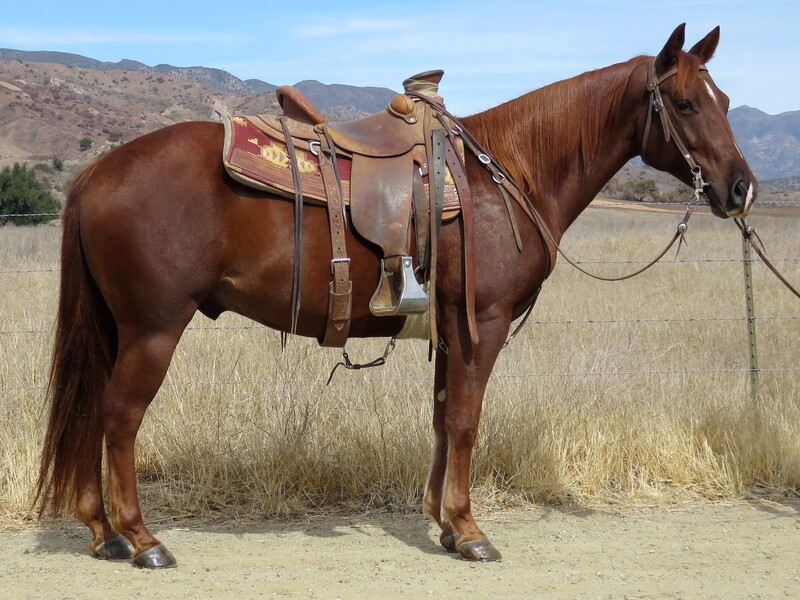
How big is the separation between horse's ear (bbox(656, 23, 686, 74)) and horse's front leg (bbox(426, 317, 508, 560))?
4.61 feet

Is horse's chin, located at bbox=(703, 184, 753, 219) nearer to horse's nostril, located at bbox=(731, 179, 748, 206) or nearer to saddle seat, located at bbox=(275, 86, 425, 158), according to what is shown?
horse's nostril, located at bbox=(731, 179, 748, 206)

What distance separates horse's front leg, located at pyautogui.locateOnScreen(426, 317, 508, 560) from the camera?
12.8 ft

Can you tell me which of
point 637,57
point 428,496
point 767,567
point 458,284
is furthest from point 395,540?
point 637,57

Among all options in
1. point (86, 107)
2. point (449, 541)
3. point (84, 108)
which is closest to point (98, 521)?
point (449, 541)

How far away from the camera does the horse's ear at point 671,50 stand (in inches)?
149

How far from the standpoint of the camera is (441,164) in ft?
12.7

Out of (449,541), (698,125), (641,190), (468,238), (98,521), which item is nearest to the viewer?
(468,238)

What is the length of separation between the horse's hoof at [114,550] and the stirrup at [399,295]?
1630mm

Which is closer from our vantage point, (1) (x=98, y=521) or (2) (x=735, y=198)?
(2) (x=735, y=198)

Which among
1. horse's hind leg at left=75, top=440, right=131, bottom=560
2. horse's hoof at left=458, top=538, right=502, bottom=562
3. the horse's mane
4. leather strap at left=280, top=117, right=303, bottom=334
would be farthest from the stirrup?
horse's hind leg at left=75, top=440, right=131, bottom=560

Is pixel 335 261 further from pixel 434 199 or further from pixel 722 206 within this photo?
pixel 722 206

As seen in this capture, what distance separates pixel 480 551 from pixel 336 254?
1544 mm

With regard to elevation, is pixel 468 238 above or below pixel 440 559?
above

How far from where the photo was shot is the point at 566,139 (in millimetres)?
4074
